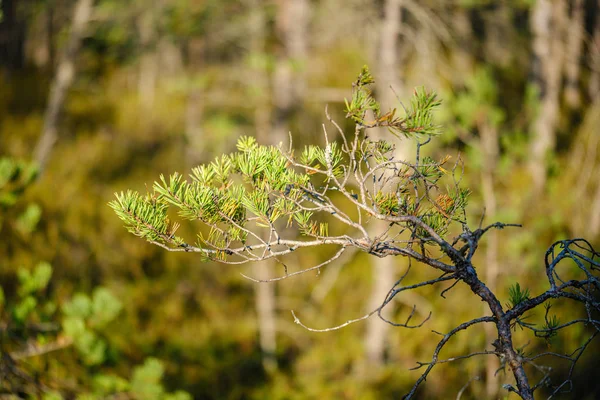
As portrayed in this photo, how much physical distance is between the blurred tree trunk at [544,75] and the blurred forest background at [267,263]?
41mm

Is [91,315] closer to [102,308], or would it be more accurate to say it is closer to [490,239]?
[102,308]

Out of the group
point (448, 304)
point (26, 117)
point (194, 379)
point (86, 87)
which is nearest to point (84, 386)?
point (194, 379)

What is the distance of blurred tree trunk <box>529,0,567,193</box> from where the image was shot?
7098 mm

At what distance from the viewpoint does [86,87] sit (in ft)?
31.0

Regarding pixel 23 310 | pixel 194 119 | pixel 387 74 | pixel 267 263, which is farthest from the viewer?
pixel 194 119

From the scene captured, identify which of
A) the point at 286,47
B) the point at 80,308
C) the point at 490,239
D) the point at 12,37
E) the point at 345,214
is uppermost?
the point at 12,37

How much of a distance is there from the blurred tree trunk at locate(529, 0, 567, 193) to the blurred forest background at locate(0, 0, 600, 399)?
0.13 feet

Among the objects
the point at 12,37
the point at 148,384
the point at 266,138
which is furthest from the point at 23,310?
the point at 12,37

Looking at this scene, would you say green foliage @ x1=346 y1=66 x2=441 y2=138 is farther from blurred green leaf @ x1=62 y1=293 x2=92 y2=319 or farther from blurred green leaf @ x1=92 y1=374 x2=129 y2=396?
blurred green leaf @ x1=92 y1=374 x2=129 y2=396

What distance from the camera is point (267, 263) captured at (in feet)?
18.9

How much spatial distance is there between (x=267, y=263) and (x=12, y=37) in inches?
287

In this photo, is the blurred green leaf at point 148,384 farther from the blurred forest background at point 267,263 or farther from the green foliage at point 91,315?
the green foliage at point 91,315

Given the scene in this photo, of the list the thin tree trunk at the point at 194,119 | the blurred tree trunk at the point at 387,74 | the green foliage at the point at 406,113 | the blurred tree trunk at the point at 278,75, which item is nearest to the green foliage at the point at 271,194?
the green foliage at the point at 406,113

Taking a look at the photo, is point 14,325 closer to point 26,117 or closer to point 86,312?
point 86,312
